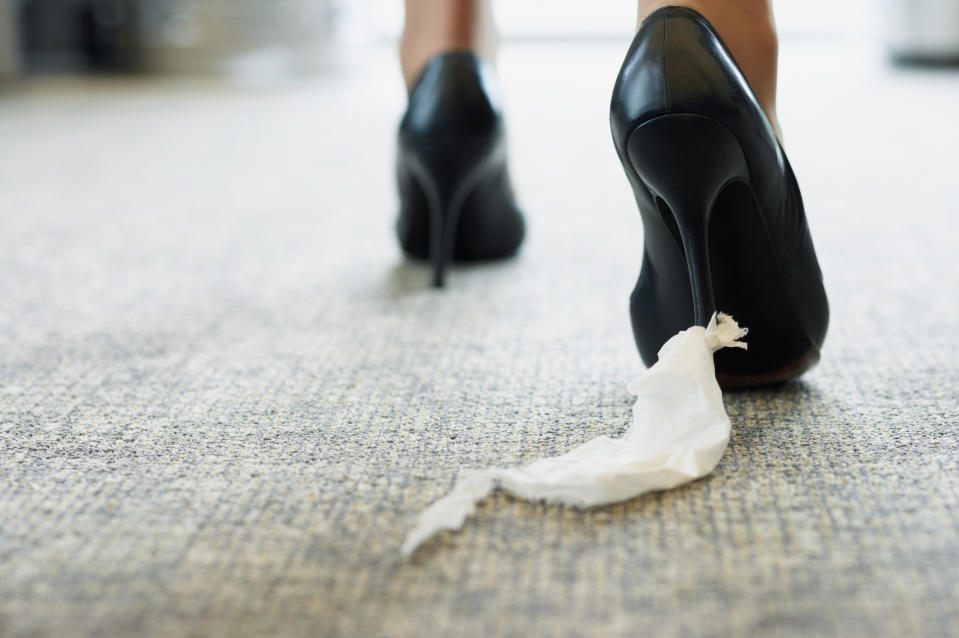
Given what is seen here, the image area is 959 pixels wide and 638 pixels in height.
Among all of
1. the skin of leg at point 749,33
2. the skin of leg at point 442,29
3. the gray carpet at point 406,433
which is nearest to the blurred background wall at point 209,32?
the gray carpet at point 406,433

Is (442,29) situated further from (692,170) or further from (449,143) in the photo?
(692,170)

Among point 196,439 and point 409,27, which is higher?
point 409,27

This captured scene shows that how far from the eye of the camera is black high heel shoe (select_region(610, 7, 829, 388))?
496mm

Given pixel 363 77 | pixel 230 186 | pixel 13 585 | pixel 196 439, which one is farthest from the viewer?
pixel 363 77

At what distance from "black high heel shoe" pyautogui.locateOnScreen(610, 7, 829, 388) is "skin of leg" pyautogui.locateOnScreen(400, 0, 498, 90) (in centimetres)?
29

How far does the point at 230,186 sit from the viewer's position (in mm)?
1282

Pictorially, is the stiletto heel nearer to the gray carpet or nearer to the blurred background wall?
the gray carpet

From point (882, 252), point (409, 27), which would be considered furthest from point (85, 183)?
point (882, 252)

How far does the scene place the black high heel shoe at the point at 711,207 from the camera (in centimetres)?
50

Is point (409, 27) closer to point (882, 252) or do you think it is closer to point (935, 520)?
point (882, 252)

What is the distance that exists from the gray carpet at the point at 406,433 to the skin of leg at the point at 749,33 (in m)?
0.17

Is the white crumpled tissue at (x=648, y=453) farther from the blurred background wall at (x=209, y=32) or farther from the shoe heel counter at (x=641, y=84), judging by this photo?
the blurred background wall at (x=209, y=32)

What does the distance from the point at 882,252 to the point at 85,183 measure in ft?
3.10

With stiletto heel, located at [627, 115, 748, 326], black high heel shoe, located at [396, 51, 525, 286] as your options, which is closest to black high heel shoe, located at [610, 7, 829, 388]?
stiletto heel, located at [627, 115, 748, 326]
